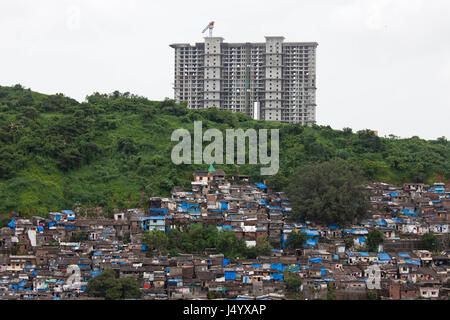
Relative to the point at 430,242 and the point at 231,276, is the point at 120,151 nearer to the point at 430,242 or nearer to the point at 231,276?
the point at 231,276

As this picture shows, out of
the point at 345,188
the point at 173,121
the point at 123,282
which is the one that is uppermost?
the point at 173,121

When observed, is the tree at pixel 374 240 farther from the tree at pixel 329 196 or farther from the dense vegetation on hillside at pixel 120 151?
the dense vegetation on hillside at pixel 120 151

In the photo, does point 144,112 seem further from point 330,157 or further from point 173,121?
point 330,157

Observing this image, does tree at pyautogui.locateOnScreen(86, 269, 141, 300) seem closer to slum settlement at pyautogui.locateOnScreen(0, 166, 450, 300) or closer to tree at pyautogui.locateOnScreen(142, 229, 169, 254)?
slum settlement at pyautogui.locateOnScreen(0, 166, 450, 300)

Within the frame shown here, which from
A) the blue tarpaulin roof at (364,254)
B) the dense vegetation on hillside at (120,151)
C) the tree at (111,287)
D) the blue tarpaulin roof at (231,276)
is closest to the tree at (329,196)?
the blue tarpaulin roof at (364,254)

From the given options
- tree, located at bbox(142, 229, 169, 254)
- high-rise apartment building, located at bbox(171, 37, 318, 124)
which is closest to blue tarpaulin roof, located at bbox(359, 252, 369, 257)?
tree, located at bbox(142, 229, 169, 254)

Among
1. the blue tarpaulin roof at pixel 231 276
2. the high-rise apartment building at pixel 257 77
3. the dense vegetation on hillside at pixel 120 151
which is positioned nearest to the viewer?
the blue tarpaulin roof at pixel 231 276

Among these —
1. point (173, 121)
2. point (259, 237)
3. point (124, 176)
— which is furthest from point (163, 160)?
point (259, 237)
